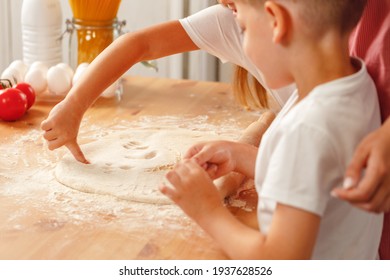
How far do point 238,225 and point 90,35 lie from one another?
98 cm

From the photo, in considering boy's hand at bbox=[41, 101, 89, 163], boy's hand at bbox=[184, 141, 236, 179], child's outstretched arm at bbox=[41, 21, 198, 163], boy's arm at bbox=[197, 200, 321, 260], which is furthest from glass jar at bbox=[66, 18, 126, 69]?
boy's arm at bbox=[197, 200, 321, 260]

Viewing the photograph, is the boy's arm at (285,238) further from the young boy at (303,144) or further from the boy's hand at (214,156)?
the boy's hand at (214,156)

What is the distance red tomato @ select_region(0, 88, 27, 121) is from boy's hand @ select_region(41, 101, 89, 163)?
271mm

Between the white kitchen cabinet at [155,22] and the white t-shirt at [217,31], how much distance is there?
33.7 inches

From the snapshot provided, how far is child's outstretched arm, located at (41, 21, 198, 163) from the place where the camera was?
1259 mm

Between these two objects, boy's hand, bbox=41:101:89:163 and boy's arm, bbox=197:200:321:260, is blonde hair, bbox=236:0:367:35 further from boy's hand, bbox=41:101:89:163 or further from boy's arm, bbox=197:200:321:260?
boy's hand, bbox=41:101:89:163

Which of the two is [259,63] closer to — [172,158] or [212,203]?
[212,203]

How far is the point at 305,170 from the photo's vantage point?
78 centimetres

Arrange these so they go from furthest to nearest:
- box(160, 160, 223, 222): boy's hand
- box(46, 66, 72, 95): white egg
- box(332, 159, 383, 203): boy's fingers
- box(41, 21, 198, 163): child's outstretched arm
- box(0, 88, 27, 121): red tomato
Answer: box(46, 66, 72, 95): white egg
box(0, 88, 27, 121): red tomato
box(41, 21, 198, 163): child's outstretched arm
box(160, 160, 223, 222): boy's hand
box(332, 159, 383, 203): boy's fingers

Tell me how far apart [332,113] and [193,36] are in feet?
2.14

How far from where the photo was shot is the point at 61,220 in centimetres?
105

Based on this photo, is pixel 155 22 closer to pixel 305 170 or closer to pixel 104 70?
pixel 104 70

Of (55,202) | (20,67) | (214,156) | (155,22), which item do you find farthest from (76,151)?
(155,22)
